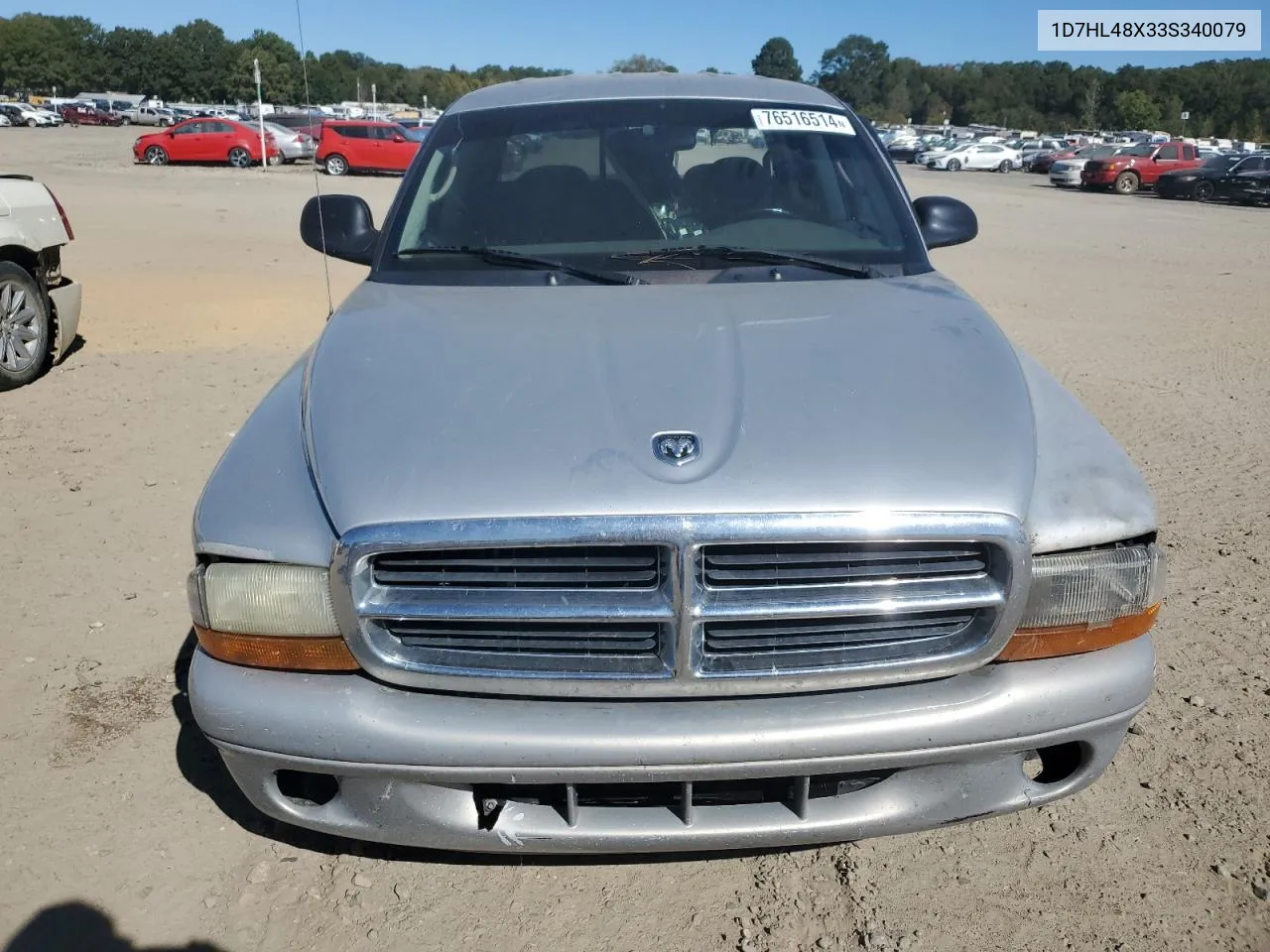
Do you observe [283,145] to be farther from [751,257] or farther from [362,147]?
[751,257]

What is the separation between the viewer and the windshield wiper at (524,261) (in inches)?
129

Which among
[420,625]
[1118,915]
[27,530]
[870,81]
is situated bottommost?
[1118,915]

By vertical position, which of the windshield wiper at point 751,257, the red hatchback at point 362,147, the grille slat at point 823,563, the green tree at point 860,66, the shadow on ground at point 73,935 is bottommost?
the shadow on ground at point 73,935

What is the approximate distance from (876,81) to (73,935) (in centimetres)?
10481

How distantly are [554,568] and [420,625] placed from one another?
308 millimetres

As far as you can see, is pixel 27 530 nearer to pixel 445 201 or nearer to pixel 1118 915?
pixel 445 201

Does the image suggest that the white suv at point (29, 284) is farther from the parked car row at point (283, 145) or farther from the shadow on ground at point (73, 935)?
the parked car row at point (283, 145)

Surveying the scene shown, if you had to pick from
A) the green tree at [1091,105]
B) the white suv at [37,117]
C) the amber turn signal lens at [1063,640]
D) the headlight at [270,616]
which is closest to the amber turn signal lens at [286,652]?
the headlight at [270,616]

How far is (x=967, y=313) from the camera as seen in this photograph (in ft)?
10.1

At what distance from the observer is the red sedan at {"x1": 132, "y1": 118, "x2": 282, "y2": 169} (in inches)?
1302

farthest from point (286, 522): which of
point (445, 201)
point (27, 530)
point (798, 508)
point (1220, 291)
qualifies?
point (1220, 291)

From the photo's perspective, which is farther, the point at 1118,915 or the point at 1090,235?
the point at 1090,235

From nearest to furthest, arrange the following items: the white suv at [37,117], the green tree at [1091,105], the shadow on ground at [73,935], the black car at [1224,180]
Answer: the shadow on ground at [73,935], the black car at [1224,180], the white suv at [37,117], the green tree at [1091,105]

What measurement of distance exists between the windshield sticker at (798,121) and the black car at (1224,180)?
29.2 meters
